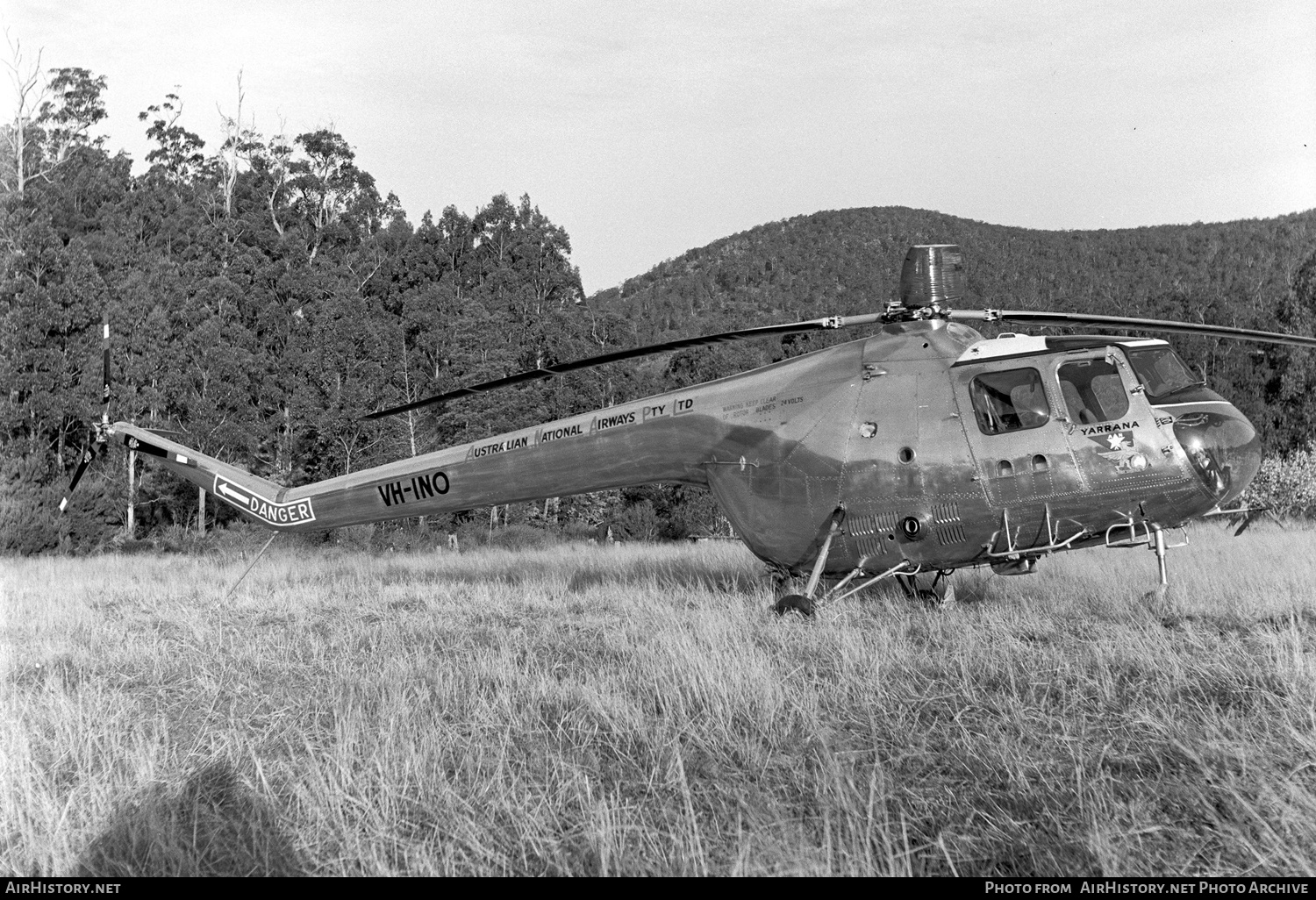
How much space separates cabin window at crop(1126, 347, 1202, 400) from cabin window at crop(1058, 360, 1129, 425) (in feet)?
0.80

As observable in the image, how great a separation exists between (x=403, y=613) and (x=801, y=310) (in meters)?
94.1

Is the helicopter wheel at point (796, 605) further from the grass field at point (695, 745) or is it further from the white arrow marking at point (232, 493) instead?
the white arrow marking at point (232, 493)

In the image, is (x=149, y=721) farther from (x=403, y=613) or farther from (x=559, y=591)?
(x=559, y=591)

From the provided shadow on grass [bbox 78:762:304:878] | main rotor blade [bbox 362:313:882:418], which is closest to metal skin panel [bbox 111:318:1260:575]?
main rotor blade [bbox 362:313:882:418]

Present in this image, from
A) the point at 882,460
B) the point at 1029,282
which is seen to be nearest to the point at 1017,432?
the point at 882,460

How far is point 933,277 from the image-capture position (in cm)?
1004

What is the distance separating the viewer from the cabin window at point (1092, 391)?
9.08 metres

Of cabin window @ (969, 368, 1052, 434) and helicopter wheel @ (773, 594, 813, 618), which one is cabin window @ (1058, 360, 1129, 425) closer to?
cabin window @ (969, 368, 1052, 434)

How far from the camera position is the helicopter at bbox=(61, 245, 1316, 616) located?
29.3ft

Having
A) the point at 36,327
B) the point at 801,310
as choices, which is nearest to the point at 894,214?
the point at 801,310

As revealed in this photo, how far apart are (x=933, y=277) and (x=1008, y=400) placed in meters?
1.54

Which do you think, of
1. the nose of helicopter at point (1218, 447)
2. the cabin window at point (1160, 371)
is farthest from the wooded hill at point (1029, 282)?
the nose of helicopter at point (1218, 447)

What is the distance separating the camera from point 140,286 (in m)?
43.5

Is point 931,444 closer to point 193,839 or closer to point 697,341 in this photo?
point 697,341
